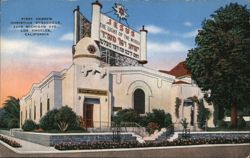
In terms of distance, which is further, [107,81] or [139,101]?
[139,101]

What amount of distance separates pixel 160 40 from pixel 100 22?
1459 mm

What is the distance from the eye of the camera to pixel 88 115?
1020cm

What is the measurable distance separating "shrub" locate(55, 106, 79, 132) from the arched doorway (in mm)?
1534

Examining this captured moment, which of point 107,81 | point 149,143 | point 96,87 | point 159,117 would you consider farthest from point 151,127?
point 96,87

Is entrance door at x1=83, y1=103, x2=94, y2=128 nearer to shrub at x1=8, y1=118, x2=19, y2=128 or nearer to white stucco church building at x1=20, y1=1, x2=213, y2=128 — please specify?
white stucco church building at x1=20, y1=1, x2=213, y2=128

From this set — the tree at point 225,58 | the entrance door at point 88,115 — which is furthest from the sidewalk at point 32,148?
the tree at point 225,58

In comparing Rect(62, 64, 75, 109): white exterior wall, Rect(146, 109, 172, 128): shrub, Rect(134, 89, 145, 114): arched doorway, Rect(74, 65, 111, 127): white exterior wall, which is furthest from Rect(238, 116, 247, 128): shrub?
Rect(62, 64, 75, 109): white exterior wall

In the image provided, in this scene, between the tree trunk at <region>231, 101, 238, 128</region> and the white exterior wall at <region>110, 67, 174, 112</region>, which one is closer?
the white exterior wall at <region>110, 67, 174, 112</region>

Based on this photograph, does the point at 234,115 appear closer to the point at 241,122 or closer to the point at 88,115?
the point at 241,122

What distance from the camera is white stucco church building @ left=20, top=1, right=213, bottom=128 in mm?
9969

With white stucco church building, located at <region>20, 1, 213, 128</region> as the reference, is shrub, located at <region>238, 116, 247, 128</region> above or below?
below

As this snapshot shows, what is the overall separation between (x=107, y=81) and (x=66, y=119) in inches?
52.6

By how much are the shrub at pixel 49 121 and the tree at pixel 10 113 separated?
0.59 meters

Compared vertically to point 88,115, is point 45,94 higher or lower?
higher
